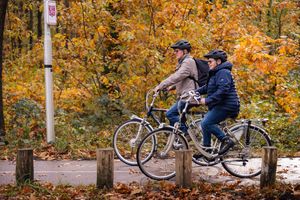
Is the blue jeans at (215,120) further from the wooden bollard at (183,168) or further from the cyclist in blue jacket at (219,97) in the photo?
the wooden bollard at (183,168)

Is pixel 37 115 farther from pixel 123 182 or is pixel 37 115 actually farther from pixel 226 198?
pixel 226 198

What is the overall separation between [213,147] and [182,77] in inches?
53.9

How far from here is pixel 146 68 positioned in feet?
40.2

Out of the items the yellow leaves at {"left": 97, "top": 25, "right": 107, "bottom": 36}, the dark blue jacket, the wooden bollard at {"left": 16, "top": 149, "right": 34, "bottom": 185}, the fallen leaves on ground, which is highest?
the yellow leaves at {"left": 97, "top": 25, "right": 107, "bottom": 36}

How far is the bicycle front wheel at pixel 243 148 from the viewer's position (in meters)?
7.43

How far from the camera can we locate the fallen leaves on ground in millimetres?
6441

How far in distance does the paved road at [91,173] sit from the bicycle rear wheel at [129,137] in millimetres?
183

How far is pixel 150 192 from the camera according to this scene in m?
6.61

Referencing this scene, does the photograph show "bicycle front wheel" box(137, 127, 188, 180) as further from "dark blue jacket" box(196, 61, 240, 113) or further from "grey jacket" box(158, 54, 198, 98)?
"grey jacket" box(158, 54, 198, 98)

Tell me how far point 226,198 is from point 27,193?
2971mm

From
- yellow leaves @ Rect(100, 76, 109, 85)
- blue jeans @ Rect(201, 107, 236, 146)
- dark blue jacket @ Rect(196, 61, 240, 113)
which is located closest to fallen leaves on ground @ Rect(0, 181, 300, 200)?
blue jeans @ Rect(201, 107, 236, 146)

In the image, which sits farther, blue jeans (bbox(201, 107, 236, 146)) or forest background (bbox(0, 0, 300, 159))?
forest background (bbox(0, 0, 300, 159))

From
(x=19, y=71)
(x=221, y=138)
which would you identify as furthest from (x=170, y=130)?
(x=19, y=71)

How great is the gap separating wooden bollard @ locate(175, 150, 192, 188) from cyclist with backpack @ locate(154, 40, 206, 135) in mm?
1187
